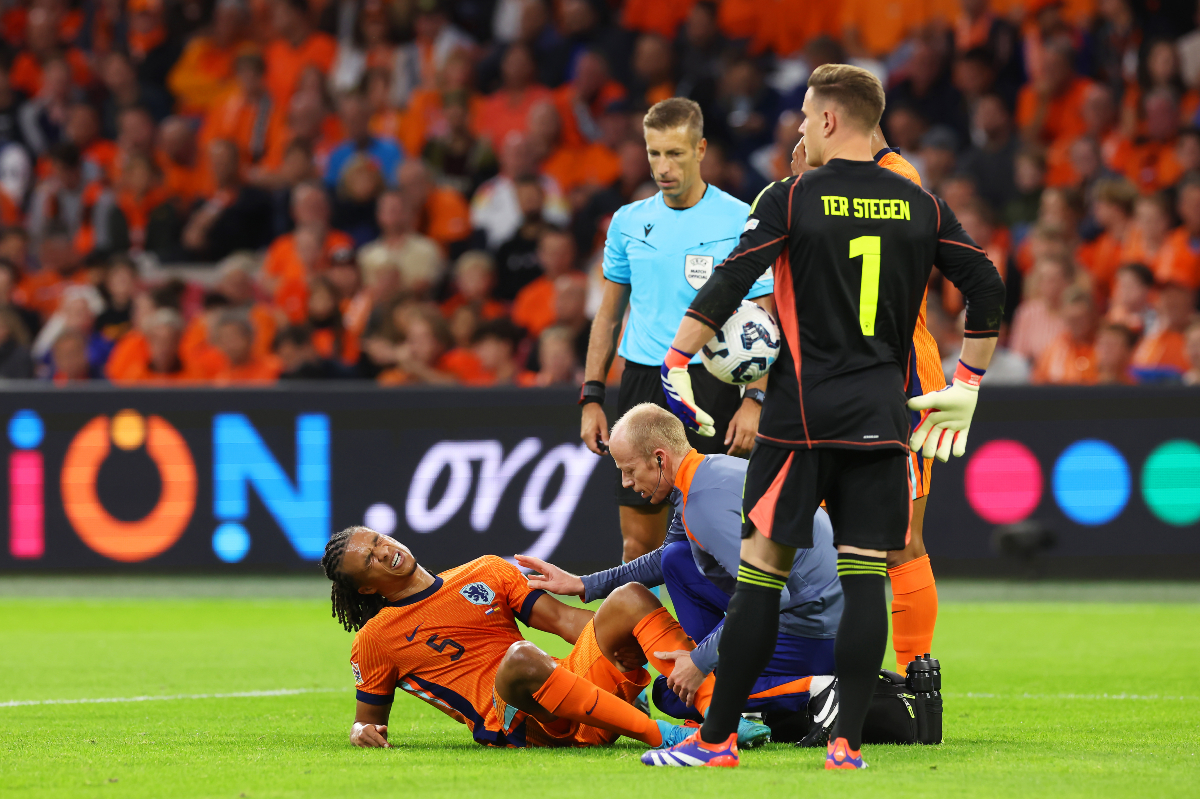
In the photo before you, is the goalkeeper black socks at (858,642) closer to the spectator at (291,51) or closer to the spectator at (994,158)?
the spectator at (994,158)

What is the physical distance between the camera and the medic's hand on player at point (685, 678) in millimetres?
5082

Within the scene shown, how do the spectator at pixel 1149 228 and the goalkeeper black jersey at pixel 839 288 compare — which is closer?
the goalkeeper black jersey at pixel 839 288

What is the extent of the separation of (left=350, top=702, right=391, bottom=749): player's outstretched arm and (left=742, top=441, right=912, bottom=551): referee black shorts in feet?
5.28

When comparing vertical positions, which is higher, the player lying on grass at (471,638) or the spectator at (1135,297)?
the spectator at (1135,297)

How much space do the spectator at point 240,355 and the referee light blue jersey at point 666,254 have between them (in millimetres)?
6943

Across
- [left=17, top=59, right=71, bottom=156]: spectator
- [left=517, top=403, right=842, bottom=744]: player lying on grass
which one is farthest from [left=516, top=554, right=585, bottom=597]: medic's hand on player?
[left=17, top=59, right=71, bottom=156]: spectator

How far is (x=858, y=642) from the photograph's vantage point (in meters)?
4.46

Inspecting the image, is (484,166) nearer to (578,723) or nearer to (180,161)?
(180,161)

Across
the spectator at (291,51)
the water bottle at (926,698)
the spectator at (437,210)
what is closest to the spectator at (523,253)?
the spectator at (437,210)

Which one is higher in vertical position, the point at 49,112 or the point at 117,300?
the point at 49,112

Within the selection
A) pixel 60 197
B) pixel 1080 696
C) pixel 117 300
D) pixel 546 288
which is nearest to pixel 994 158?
pixel 546 288

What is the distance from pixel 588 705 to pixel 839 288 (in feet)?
5.13

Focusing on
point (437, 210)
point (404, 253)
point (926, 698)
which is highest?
point (437, 210)

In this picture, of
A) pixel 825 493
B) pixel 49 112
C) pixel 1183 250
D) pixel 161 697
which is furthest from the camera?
pixel 49 112
